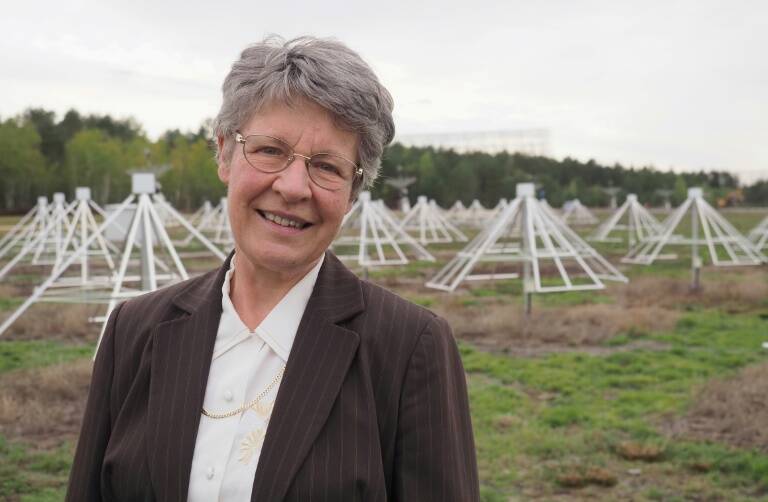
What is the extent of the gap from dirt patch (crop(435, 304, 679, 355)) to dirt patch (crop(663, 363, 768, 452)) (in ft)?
8.04

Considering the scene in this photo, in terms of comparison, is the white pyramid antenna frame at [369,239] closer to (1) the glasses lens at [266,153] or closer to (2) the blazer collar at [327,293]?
(2) the blazer collar at [327,293]

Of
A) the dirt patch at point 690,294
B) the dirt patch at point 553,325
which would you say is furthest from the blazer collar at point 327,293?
the dirt patch at point 690,294

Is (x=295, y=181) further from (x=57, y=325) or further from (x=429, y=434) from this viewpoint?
(x=57, y=325)

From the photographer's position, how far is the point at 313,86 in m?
1.70

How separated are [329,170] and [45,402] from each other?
7447 mm

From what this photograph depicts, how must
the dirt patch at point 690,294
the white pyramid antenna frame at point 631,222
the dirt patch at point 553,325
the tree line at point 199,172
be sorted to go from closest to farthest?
the dirt patch at point 553,325 < the dirt patch at point 690,294 < the white pyramid antenna frame at point 631,222 < the tree line at point 199,172

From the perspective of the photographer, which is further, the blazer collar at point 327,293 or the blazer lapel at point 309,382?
the blazer collar at point 327,293

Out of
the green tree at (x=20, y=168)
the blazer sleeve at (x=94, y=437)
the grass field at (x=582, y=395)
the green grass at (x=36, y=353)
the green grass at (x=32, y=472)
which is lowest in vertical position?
the green grass at (x=32, y=472)

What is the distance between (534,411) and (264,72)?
658 centimetres

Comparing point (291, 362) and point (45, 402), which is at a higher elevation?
point (291, 362)

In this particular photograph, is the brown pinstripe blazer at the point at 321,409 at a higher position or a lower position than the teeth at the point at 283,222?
lower

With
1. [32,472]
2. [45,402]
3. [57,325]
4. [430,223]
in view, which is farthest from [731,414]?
[430,223]

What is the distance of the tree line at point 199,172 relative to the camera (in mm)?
55250

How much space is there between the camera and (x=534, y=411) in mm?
7801
